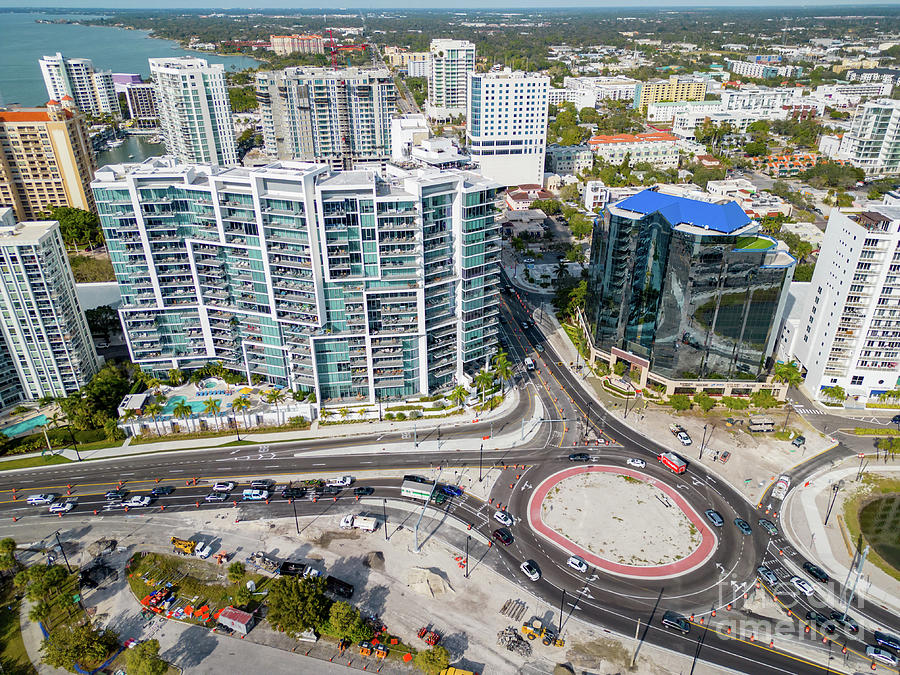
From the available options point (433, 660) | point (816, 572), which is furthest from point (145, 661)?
point (816, 572)

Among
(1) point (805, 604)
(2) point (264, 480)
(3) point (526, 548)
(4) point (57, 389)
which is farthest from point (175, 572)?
(1) point (805, 604)

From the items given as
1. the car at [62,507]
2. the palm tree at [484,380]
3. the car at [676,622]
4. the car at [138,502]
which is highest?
the palm tree at [484,380]

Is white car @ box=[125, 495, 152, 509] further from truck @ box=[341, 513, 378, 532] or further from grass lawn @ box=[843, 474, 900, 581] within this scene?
grass lawn @ box=[843, 474, 900, 581]

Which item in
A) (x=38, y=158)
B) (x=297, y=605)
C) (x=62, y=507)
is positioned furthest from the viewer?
(x=38, y=158)

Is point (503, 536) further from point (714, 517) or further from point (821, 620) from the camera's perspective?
point (821, 620)

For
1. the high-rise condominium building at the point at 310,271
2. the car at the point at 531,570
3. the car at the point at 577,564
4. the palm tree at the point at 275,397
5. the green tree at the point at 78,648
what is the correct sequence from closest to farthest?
the green tree at the point at 78,648
the car at the point at 531,570
the car at the point at 577,564
the high-rise condominium building at the point at 310,271
the palm tree at the point at 275,397

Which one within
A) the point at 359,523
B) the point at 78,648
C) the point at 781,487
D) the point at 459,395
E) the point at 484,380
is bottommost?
the point at 781,487

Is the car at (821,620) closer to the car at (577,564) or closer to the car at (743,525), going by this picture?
the car at (743,525)

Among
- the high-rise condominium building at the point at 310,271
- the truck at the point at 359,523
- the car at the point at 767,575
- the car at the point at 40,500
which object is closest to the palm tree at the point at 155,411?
the high-rise condominium building at the point at 310,271
